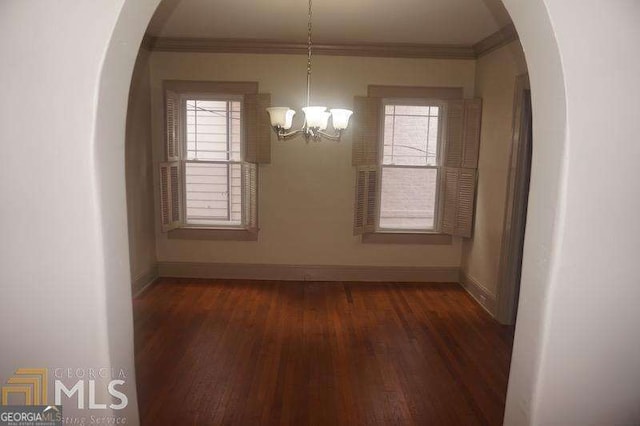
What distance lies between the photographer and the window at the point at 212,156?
4.93 meters

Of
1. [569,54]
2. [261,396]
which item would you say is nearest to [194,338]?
[261,396]

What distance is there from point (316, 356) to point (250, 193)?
2.32m

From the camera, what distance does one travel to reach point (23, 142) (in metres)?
1.20

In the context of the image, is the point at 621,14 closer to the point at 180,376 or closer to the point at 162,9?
the point at 180,376

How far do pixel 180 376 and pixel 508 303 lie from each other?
3076mm

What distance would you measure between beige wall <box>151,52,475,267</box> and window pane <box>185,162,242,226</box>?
0.99 feet

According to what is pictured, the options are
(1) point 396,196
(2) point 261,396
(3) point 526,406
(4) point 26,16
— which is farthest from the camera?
(1) point 396,196

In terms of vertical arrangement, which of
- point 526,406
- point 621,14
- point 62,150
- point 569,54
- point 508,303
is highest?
point 621,14

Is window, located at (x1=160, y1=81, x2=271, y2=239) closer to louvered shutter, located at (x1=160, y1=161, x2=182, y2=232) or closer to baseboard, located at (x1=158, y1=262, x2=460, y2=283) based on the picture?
louvered shutter, located at (x1=160, y1=161, x2=182, y2=232)

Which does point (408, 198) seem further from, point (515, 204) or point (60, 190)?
point (60, 190)

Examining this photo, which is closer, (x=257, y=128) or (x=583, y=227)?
(x=583, y=227)

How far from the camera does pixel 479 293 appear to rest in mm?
4695

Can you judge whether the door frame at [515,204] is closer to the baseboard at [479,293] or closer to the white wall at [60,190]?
the baseboard at [479,293]

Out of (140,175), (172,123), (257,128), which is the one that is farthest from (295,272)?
(172,123)
